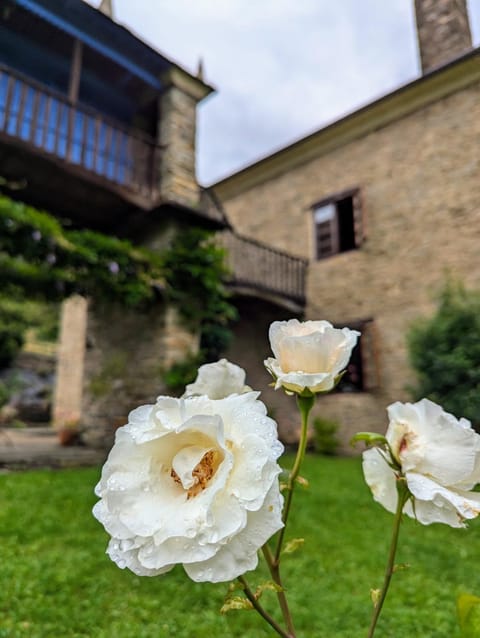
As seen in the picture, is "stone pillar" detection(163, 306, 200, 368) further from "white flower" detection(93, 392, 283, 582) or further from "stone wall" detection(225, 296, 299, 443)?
"white flower" detection(93, 392, 283, 582)

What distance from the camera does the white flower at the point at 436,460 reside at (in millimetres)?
587

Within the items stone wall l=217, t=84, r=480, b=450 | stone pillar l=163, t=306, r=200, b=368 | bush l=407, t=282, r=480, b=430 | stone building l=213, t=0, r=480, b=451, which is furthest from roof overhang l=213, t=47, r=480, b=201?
stone pillar l=163, t=306, r=200, b=368

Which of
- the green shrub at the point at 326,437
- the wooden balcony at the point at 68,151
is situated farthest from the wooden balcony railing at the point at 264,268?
the green shrub at the point at 326,437

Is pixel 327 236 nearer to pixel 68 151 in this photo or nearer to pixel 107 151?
pixel 107 151

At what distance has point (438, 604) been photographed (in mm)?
2414

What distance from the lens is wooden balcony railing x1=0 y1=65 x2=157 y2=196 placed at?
544 centimetres

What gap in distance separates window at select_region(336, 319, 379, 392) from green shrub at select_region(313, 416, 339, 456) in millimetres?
683

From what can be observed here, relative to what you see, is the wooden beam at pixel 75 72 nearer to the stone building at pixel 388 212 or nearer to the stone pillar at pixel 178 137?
the stone pillar at pixel 178 137

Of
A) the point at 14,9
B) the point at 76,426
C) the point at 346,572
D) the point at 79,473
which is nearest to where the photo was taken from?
the point at 346,572

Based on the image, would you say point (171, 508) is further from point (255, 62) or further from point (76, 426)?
point (255, 62)

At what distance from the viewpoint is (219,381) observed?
728 mm

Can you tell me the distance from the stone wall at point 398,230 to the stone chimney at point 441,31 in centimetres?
129

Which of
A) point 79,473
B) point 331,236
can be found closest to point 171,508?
point 79,473

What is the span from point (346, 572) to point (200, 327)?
4.36m
